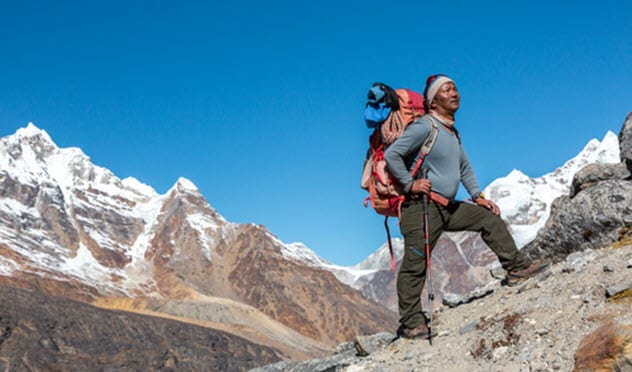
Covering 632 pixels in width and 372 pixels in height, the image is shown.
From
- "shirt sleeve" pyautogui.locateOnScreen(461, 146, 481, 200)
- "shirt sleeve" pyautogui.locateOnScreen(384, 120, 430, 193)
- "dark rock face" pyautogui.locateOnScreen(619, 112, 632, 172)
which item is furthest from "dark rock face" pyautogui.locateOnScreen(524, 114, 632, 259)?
"shirt sleeve" pyautogui.locateOnScreen(384, 120, 430, 193)

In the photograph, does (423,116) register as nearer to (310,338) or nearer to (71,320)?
(71,320)

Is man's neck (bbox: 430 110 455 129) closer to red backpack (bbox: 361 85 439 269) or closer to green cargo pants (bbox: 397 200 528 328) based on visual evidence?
red backpack (bbox: 361 85 439 269)

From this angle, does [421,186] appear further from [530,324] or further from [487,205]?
[530,324]

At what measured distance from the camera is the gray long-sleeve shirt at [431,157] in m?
6.27

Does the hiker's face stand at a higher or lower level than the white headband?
lower

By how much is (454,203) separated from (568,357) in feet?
7.50

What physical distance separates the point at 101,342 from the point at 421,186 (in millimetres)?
120173

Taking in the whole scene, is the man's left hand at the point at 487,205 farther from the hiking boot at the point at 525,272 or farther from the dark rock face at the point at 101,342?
the dark rock face at the point at 101,342

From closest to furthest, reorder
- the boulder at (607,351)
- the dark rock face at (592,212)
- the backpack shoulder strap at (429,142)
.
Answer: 1. the boulder at (607,351)
2. the backpack shoulder strap at (429,142)
3. the dark rock face at (592,212)

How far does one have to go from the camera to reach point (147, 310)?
15800 cm

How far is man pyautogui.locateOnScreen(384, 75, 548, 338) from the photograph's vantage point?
630 cm

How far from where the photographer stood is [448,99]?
6594 mm

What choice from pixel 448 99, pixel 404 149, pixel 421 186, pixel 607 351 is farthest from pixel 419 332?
pixel 607 351

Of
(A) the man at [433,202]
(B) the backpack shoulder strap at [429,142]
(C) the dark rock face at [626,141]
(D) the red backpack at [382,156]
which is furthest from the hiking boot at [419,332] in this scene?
(C) the dark rock face at [626,141]
